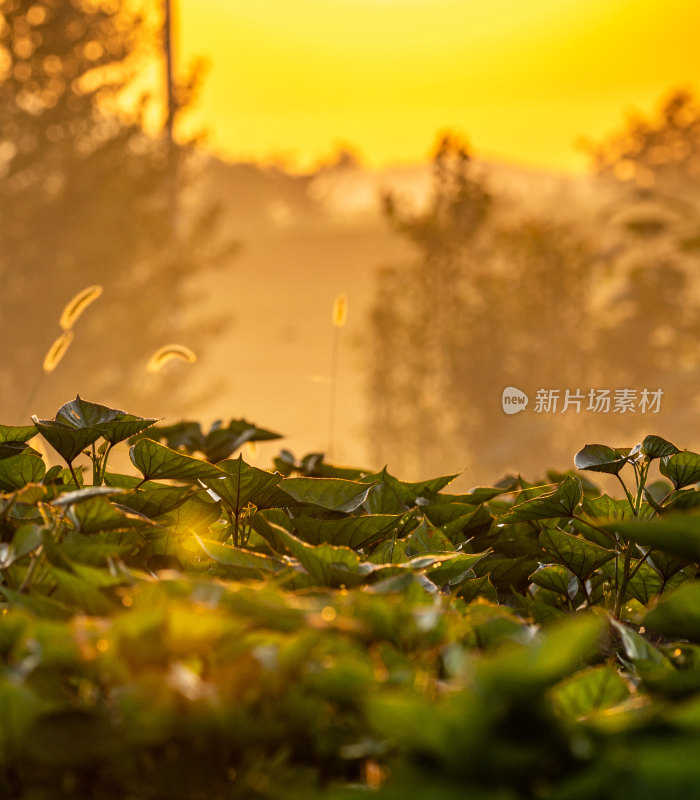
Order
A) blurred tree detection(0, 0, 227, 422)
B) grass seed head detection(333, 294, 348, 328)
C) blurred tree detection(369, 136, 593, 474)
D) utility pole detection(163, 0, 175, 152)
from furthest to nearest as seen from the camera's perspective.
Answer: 1. utility pole detection(163, 0, 175, 152)
2. blurred tree detection(0, 0, 227, 422)
3. blurred tree detection(369, 136, 593, 474)
4. grass seed head detection(333, 294, 348, 328)

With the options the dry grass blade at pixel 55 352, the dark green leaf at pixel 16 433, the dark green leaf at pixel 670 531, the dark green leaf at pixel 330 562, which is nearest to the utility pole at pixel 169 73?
the dry grass blade at pixel 55 352

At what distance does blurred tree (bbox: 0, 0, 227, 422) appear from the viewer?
496 inches

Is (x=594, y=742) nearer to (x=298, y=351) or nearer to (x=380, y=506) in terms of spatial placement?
(x=380, y=506)

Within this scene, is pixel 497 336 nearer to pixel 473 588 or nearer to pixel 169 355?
pixel 169 355

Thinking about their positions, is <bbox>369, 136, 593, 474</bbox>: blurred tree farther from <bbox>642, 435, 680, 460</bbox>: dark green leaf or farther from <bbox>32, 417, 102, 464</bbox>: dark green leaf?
<bbox>32, 417, 102, 464</bbox>: dark green leaf

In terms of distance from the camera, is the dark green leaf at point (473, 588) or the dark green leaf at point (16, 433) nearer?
the dark green leaf at point (473, 588)

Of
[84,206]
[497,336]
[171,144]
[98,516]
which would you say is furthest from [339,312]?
[171,144]

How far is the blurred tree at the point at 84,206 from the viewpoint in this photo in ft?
41.3

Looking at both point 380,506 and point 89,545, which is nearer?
point 89,545

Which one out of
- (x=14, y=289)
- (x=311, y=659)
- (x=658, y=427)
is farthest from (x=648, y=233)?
(x=311, y=659)

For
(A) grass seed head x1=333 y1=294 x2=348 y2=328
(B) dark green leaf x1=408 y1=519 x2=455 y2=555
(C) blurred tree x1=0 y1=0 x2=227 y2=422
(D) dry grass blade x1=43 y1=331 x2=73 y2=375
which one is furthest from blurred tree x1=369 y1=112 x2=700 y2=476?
(B) dark green leaf x1=408 y1=519 x2=455 y2=555

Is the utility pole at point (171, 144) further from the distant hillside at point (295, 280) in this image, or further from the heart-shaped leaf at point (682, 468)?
the heart-shaped leaf at point (682, 468)

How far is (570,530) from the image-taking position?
1270 millimetres

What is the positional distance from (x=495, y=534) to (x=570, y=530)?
4.4 inches
